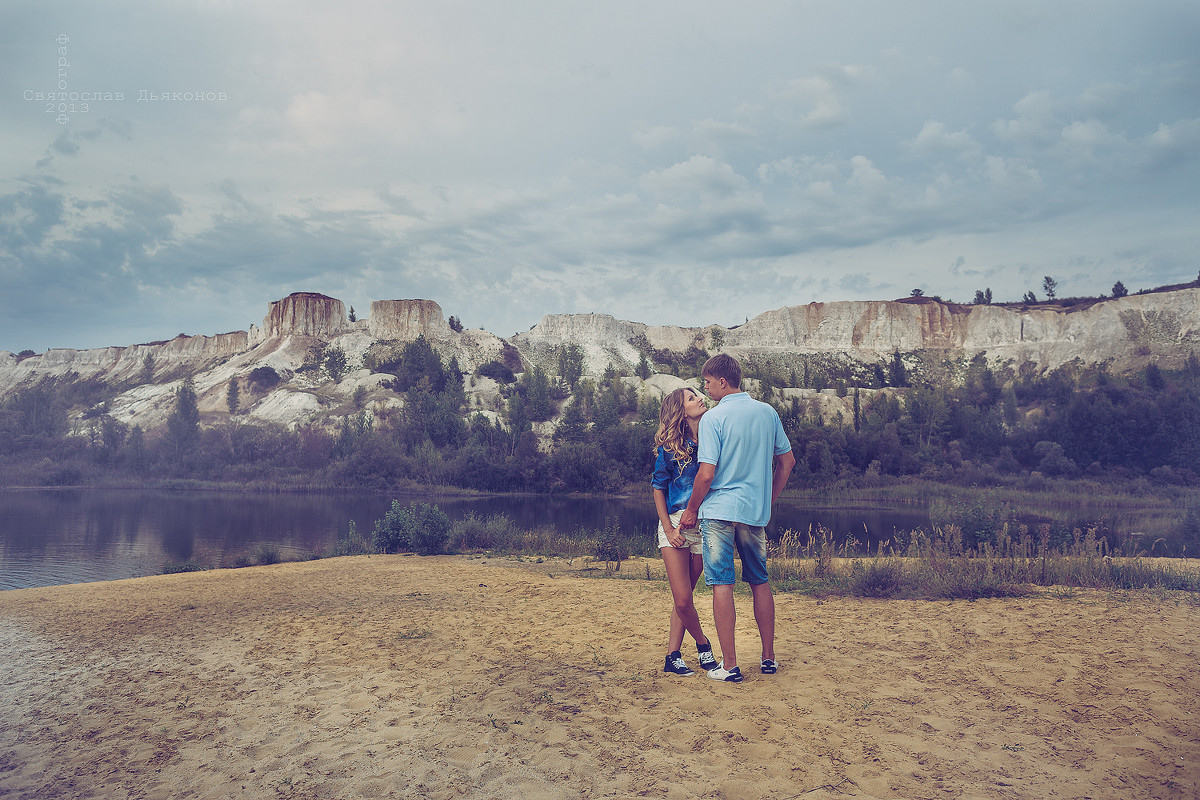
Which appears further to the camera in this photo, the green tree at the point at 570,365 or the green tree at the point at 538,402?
the green tree at the point at 570,365

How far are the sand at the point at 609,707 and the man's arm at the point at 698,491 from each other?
1078 millimetres

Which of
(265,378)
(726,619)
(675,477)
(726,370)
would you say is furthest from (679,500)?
(265,378)

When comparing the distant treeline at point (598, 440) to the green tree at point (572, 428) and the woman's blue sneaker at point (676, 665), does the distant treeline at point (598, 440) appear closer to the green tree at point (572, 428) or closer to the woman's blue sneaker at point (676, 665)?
the green tree at point (572, 428)

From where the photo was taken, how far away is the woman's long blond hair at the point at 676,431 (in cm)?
429

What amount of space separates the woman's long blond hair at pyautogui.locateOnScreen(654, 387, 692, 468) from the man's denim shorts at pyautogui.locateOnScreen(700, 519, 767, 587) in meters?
0.45

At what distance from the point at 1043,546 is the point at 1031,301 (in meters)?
77.3

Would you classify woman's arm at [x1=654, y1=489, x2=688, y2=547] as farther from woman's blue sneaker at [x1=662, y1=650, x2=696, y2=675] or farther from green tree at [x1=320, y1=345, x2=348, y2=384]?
green tree at [x1=320, y1=345, x2=348, y2=384]

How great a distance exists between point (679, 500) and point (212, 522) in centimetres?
2741

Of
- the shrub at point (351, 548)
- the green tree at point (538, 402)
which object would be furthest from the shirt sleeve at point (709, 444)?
the green tree at point (538, 402)

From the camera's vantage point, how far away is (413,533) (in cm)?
1530

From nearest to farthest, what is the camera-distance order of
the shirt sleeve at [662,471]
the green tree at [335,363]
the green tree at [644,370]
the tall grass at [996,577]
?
the shirt sleeve at [662,471] → the tall grass at [996,577] → the green tree at [335,363] → the green tree at [644,370]

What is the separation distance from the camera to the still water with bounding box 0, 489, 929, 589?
1727cm

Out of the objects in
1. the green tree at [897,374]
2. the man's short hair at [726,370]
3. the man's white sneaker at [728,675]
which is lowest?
the man's white sneaker at [728,675]

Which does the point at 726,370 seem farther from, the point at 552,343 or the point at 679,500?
the point at 552,343
